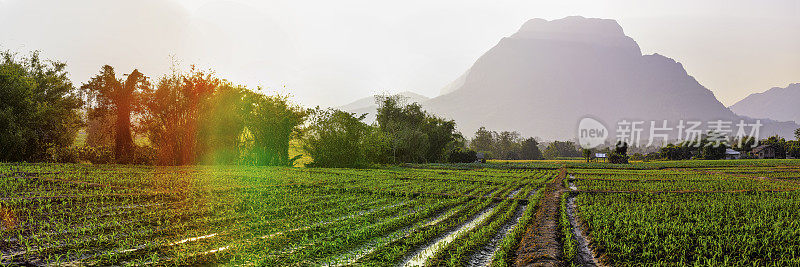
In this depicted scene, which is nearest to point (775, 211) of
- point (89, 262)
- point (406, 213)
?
point (406, 213)

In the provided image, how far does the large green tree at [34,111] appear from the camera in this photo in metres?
30.0

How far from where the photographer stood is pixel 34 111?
3162cm

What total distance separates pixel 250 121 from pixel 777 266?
1630 inches

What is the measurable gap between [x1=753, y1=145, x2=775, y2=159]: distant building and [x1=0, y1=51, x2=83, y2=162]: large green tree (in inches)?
5539

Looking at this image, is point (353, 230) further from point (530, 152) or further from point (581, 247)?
point (530, 152)

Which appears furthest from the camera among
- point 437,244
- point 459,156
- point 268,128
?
point 459,156

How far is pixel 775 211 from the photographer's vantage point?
47.8ft

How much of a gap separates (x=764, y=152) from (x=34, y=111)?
146 meters

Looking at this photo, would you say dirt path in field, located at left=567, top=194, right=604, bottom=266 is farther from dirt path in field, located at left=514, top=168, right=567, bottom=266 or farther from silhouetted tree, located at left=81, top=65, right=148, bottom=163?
silhouetted tree, located at left=81, top=65, right=148, bottom=163

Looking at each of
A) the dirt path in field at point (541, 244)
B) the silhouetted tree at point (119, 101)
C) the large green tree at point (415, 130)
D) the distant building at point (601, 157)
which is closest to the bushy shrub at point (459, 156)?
the large green tree at point (415, 130)

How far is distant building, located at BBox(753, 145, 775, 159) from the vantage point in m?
98.6

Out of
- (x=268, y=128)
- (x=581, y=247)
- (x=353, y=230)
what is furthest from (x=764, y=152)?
(x=353, y=230)

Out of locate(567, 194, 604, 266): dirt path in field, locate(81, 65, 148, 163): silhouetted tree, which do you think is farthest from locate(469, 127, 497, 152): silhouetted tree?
locate(567, 194, 604, 266): dirt path in field

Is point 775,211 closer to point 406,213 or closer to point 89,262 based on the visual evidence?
point 406,213
